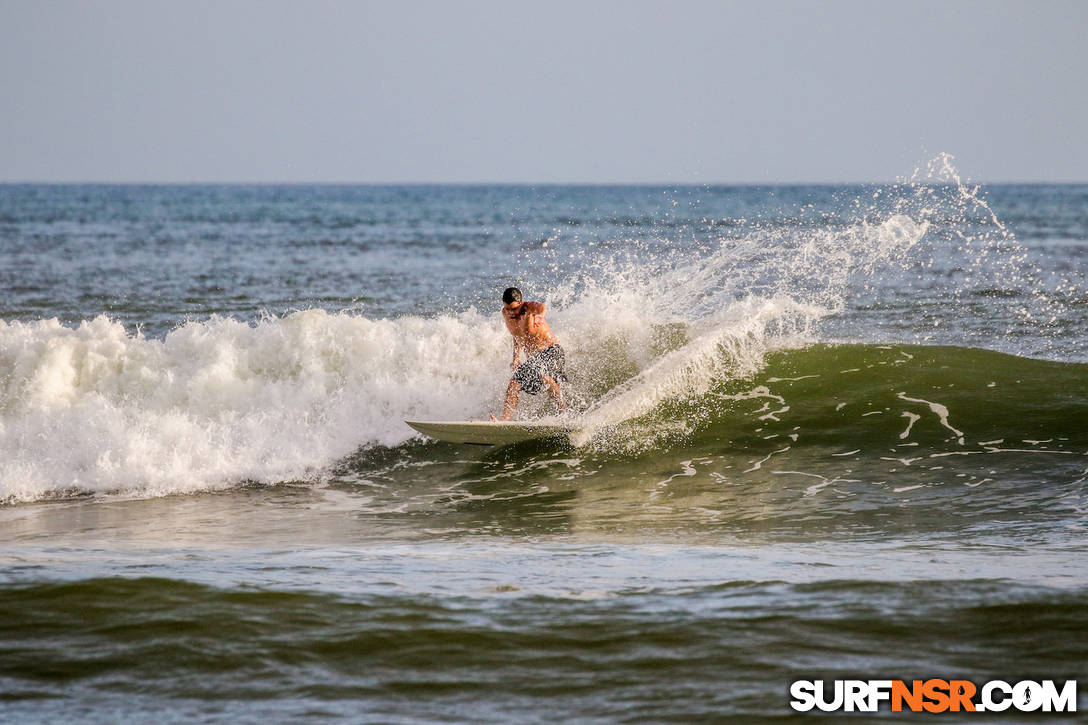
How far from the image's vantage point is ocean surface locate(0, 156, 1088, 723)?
4.82 m

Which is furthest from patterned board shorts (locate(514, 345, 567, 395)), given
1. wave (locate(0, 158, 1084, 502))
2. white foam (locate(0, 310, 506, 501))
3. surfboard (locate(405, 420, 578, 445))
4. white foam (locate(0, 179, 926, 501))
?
Answer: white foam (locate(0, 310, 506, 501))

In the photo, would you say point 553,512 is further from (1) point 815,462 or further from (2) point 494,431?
(1) point 815,462

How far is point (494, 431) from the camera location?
422 inches

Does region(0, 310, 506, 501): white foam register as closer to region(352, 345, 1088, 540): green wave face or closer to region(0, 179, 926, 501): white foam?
region(0, 179, 926, 501): white foam

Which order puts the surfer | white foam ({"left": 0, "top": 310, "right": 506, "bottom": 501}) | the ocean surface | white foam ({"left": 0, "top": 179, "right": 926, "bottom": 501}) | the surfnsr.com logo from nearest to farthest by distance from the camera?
the surfnsr.com logo, the ocean surface, white foam ({"left": 0, "top": 310, "right": 506, "bottom": 501}), white foam ({"left": 0, "top": 179, "right": 926, "bottom": 501}), the surfer

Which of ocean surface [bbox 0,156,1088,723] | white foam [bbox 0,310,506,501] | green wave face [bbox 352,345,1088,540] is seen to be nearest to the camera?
ocean surface [bbox 0,156,1088,723]

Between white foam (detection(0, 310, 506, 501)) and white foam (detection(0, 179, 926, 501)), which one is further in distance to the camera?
white foam (detection(0, 179, 926, 501))

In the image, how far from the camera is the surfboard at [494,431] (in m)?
10.6

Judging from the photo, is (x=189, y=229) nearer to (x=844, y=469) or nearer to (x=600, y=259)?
(x=600, y=259)

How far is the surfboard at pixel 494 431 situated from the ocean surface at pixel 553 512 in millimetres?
148

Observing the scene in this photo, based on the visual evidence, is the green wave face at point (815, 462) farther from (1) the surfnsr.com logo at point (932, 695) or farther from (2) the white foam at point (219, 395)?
(1) the surfnsr.com logo at point (932, 695)

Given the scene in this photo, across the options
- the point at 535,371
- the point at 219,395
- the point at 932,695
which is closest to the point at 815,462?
the point at 535,371

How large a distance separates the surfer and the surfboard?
0.49 m

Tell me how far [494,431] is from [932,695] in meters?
6.63
